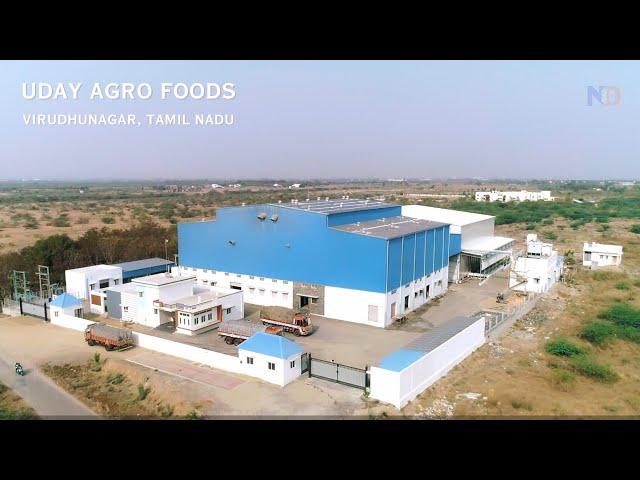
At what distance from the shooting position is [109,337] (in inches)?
571

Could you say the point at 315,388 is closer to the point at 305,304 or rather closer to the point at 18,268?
the point at 305,304

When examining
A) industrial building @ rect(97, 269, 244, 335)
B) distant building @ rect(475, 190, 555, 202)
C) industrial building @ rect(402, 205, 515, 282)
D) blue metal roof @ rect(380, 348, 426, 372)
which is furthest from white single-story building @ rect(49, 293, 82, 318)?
distant building @ rect(475, 190, 555, 202)

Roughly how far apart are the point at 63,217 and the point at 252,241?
1537 inches

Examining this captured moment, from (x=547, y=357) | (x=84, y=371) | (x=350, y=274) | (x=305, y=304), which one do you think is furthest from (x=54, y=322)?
(x=547, y=357)

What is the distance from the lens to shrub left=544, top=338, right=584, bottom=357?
14.1 m

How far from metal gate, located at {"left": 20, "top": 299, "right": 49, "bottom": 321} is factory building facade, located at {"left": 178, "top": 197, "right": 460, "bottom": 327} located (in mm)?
5759

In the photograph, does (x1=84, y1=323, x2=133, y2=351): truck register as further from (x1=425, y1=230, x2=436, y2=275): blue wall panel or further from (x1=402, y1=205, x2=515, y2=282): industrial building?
(x1=402, y1=205, x2=515, y2=282): industrial building

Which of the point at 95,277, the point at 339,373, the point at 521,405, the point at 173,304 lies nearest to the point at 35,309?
the point at 95,277

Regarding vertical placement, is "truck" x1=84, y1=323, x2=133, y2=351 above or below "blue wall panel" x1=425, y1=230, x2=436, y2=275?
below

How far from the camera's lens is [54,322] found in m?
17.5

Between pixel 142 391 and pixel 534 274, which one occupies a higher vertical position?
pixel 534 274

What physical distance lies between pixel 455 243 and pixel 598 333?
879cm

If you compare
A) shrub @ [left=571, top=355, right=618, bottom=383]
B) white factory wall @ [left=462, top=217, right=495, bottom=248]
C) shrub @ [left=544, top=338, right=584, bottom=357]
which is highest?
white factory wall @ [left=462, top=217, right=495, bottom=248]

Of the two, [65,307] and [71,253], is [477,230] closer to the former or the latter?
[65,307]
